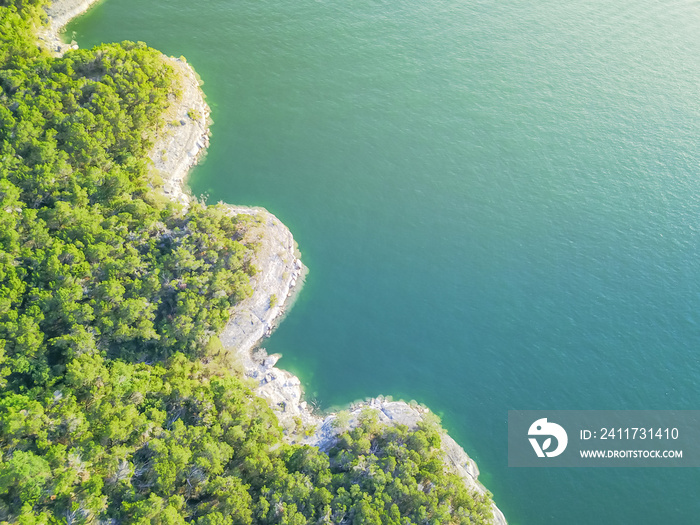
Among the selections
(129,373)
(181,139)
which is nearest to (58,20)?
(181,139)

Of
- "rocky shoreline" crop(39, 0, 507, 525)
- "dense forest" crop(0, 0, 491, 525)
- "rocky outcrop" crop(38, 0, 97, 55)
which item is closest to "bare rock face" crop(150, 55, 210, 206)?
"rocky shoreline" crop(39, 0, 507, 525)

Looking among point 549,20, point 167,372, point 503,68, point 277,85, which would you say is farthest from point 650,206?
point 167,372

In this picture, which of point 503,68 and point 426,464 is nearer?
point 426,464

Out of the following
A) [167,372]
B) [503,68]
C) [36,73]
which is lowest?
[167,372]

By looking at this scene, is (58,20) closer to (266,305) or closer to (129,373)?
(266,305)

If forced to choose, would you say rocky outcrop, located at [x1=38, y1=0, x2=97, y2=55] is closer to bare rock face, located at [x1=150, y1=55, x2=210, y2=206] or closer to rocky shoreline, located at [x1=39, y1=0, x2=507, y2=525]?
rocky shoreline, located at [x1=39, y1=0, x2=507, y2=525]

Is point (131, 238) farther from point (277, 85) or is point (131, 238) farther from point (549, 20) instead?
point (549, 20)
